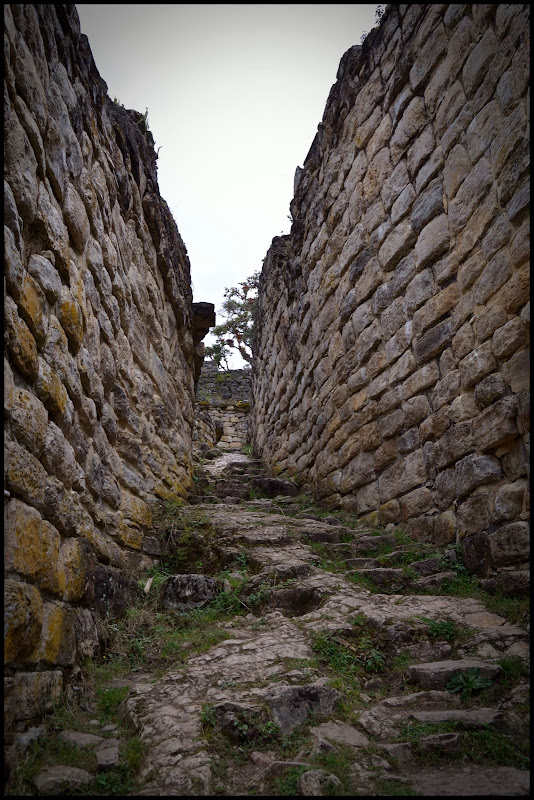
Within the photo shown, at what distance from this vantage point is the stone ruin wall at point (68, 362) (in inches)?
72.4

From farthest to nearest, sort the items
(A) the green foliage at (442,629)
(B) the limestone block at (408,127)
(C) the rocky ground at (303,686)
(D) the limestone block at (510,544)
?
(B) the limestone block at (408,127), (D) the limestone block at (510,544), (A) the green foliage at (442,629), (C) the rocky ground at (303,686)

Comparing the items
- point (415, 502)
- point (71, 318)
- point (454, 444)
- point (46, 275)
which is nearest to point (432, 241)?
point (454, 444)

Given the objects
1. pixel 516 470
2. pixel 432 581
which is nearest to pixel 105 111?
pixel 516 470

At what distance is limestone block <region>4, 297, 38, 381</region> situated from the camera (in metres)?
1.80

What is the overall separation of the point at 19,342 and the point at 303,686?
69.7 inches

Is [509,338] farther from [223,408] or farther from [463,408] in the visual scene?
[223,408]

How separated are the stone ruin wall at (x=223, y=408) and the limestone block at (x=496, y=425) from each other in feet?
25.2

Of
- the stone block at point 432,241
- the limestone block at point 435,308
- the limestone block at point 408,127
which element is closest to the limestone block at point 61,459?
the limestone block at point 435,308

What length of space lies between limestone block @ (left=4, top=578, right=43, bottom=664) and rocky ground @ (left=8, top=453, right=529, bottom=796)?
10.6 inches

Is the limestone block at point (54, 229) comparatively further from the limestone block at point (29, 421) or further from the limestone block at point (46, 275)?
the limestone block at point (29, 421)

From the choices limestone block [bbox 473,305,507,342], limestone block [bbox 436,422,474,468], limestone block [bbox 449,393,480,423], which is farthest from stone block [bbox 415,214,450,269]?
limestone block [bbox 436,422,474,468]

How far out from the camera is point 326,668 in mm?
2332

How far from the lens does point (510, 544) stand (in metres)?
2.73

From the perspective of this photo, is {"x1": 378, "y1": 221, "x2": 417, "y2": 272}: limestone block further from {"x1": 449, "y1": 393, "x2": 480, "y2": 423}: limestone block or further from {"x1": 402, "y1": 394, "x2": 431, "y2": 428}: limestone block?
{"x1": 449, "y1": 393, "x2": 480, "y2": 423}: limestone block
